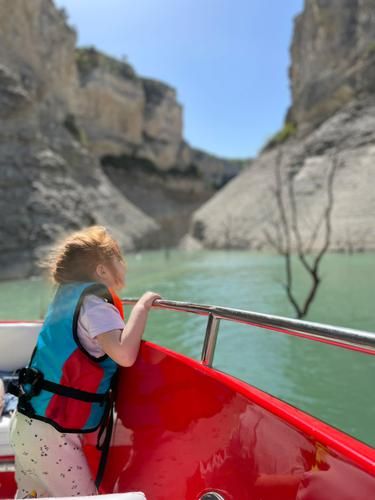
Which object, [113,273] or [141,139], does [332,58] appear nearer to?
[141,139]

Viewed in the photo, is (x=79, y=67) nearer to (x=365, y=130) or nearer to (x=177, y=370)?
(x=365, y=130)

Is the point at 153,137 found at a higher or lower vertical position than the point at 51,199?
higher

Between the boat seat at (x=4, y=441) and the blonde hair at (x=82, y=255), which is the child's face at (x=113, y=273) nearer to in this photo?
the blonde hair at (x=82, y=255)

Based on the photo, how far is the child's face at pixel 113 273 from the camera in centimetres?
153

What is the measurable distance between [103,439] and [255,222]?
90.5ft

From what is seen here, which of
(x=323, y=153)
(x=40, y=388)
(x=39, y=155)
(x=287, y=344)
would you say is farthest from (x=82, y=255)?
(x=323, y=153)

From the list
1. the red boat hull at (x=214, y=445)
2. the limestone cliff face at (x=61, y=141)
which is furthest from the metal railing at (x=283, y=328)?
the limestone cliff face at (x=61, y=141)

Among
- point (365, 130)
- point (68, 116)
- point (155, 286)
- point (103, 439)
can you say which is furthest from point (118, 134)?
point (103, 439)

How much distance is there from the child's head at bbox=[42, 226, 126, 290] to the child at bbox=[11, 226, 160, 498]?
8 centimetres

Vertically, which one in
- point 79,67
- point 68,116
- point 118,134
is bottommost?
point 68,116

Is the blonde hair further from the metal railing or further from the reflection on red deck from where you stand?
the reflection on red deck

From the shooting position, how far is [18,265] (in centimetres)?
1476

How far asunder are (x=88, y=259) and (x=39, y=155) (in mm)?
19154

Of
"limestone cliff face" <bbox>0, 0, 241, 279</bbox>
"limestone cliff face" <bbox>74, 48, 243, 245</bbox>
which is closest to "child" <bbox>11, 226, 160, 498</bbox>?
"limestone cliff face" <bbox>0, 0, 241, 279</bbox>
